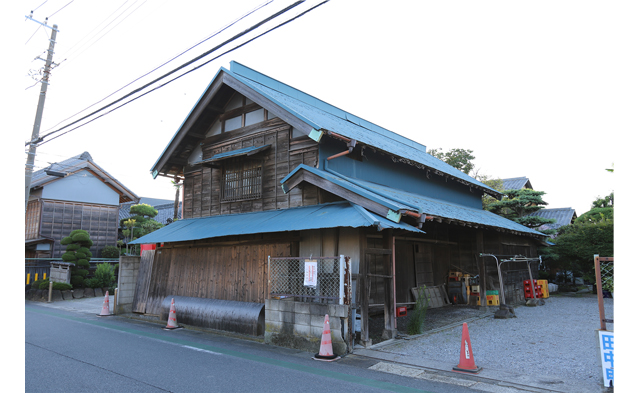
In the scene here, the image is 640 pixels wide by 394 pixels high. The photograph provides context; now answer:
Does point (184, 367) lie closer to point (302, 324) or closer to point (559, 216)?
point (302, 324)

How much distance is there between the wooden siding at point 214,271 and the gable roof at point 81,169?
1502cm

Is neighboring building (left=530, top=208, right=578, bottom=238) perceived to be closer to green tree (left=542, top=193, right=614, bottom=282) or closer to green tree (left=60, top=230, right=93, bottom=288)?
green tree (left=542, top=193, right=614, bottom=282)

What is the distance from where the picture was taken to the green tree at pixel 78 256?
2047cm

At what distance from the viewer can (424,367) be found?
274 inches

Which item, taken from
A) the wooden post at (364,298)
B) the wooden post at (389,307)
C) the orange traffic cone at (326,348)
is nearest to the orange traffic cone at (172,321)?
the orange traffic cone at (326,348)

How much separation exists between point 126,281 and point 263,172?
23.8ft

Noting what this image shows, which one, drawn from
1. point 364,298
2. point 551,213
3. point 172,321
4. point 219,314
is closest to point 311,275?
point 364,298

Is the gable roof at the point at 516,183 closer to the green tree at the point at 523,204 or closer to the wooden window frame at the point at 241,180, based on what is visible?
the green tree at the point at 523,204

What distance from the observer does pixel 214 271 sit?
12.5 meters

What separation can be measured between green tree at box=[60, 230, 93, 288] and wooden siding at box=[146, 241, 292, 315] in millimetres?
8969

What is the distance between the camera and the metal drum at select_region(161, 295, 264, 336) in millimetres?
10195

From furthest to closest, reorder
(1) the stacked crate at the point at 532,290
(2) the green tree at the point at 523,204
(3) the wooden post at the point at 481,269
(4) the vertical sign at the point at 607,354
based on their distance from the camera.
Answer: (2) the green tree at the point at 523,204
(1) the stacked crate at the point at 532,290
(3) the wooden post at the point at 481,269
(4) the vertical sign at the point at 607,354

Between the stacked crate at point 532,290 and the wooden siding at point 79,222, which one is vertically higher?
the wooden siding at point 79,222

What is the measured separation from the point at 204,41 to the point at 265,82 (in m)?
6.36
